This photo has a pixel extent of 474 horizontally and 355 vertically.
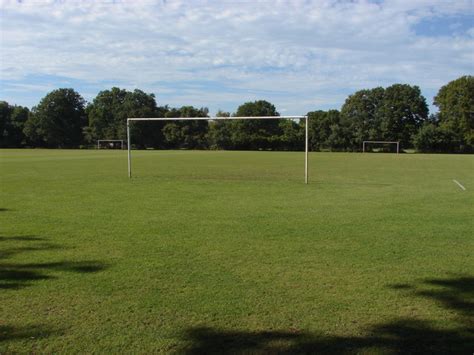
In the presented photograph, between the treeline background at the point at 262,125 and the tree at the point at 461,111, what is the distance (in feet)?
0.49

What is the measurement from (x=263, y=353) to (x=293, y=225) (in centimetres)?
502

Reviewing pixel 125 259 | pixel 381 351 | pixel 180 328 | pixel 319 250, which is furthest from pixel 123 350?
pixel 319 250

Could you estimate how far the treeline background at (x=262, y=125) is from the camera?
78.2 meters

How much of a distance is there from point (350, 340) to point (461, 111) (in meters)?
83.9

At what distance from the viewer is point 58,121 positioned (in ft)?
320

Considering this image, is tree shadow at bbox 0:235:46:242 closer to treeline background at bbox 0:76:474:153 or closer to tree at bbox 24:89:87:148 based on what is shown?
treeline background at bbox 0:76:474:153

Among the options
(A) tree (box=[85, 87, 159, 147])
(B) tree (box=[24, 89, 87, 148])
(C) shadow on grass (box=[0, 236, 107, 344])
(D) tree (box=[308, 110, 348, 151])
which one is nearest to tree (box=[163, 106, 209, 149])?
(A) tree (box=[85, 87, 159, 147])

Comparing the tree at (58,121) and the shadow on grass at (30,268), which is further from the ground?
the tree at (58,121)

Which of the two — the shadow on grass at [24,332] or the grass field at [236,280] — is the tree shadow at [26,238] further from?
the shadow on grass at [24,332]

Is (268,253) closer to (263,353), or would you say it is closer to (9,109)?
(263,353)

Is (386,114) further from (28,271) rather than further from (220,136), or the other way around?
(28,271)

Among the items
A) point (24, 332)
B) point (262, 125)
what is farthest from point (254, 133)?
point (24, 332)

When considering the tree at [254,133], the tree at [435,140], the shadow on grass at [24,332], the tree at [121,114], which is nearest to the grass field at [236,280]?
the shadow on grass at [24,332]

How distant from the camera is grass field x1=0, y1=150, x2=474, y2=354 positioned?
374 cm
